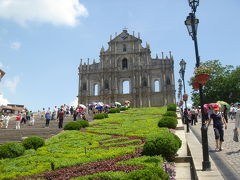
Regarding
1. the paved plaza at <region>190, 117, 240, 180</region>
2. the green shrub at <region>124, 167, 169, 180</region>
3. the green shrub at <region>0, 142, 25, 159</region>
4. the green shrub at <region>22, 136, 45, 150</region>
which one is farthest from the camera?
the green shrub at <region>22, 136, 45, 150</region>

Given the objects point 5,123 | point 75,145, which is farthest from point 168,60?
point 75,145

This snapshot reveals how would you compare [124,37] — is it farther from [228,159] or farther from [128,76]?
[228,159]

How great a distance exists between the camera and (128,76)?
56625 millimetres

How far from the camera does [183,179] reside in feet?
20.9

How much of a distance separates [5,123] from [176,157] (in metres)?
19.0

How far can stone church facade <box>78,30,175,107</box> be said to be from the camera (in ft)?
177

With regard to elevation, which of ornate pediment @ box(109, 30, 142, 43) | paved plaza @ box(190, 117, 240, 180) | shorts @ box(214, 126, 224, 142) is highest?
ornate pediment @ box(109, 30, 142, 43)

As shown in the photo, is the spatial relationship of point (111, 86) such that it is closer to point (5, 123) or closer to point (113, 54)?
point (113, 54)

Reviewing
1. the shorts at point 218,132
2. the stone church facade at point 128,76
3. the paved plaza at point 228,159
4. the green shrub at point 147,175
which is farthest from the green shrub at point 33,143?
the stone church facade at point 128,76

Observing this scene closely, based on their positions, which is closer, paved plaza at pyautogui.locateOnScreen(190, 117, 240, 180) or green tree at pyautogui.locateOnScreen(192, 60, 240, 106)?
paved plaza at pyautogui.locateOnScreen(190, 117, 240, 180)

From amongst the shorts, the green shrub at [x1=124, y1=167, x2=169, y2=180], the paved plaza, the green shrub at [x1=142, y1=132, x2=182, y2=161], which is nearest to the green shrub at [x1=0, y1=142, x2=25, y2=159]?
the green shrub at [x1=142, y1=132, x2=182, y2=161]

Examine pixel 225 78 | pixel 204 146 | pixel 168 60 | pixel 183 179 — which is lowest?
pixel 183 179

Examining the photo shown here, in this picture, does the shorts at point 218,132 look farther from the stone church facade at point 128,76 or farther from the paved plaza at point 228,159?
the stone church facade at point 128,76

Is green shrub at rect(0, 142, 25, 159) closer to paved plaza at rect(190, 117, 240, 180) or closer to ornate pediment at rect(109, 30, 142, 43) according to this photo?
paved plaza at rect(190, 117, 240, 180)
